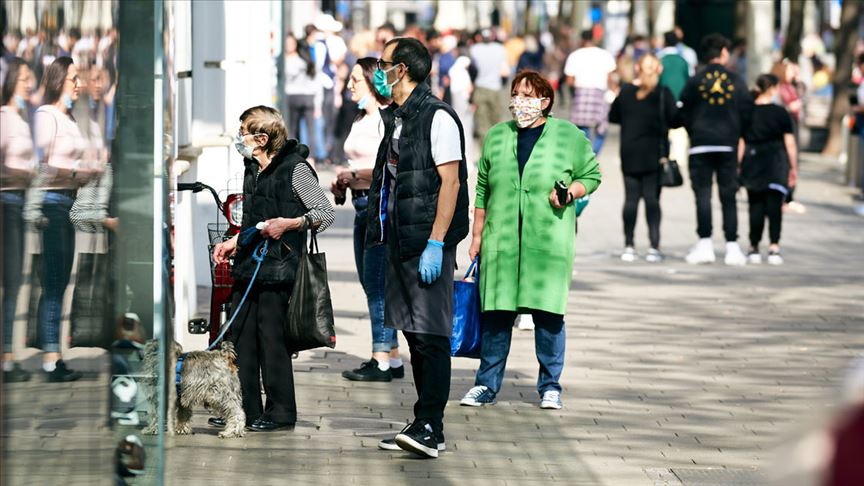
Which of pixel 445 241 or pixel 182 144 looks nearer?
pixel 445 241

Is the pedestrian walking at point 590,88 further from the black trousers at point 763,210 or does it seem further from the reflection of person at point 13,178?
the reflection of person at point 13,178

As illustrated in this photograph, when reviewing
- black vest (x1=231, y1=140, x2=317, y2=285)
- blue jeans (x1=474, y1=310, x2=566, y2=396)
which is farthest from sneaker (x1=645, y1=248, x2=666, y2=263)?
black vest (x1=231, y1=140, x2=317, y2=285)

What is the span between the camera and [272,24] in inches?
549

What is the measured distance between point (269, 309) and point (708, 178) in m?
8.14

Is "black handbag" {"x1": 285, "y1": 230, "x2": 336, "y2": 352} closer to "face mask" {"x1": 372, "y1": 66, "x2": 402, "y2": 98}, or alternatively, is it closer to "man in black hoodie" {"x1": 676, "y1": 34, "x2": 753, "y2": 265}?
"face mask" {"x1": 372, "y1": 66, "x2": 402, "y2": 98}

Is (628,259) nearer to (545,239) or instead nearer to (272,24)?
(272,24)

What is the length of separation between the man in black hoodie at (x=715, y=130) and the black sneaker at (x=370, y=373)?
640cm

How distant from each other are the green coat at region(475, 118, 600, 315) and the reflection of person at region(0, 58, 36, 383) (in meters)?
4.14

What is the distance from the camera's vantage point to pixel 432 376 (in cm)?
695

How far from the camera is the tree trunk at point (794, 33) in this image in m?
30.5

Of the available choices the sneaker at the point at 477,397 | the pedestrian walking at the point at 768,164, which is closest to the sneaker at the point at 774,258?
the pedestrian walking at the point at 768,164

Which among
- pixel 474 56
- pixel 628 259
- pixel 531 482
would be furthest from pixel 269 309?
pixel 474 56

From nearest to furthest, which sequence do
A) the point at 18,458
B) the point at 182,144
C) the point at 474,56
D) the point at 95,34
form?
the point at 18,458
the point at 95,34
the point at 182,144
the point at 474,56

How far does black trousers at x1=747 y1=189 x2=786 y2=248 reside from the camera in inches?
589
